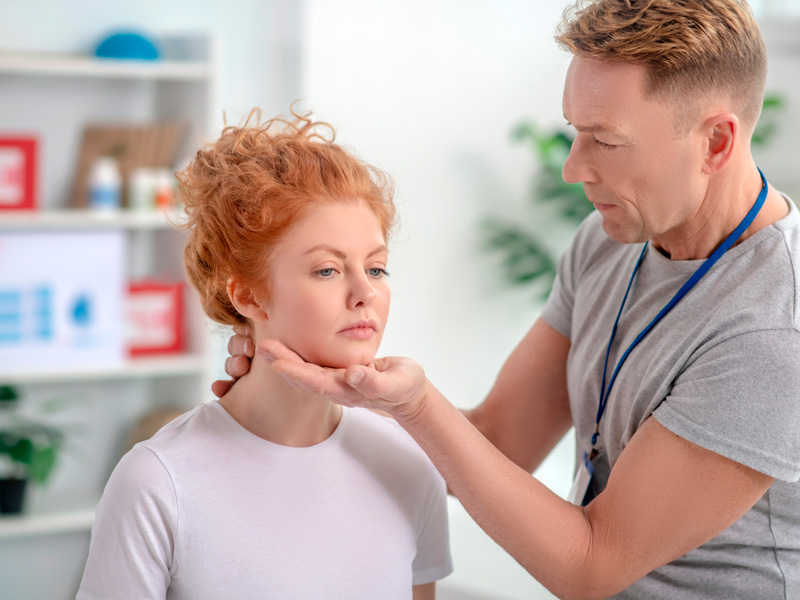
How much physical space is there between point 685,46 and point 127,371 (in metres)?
2.27

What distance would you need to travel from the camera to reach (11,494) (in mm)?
2850

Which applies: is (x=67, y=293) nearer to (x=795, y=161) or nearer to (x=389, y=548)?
(x=389, y=548)

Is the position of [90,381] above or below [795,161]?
below

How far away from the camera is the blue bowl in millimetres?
2898

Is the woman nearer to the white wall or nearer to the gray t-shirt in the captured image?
the gray t-shirt

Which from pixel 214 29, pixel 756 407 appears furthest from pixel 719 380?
pixel 214 29

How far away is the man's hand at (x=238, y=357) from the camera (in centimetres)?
119

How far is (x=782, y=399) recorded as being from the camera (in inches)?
42.5

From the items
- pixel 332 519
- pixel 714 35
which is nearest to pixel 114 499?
pixel 332 519

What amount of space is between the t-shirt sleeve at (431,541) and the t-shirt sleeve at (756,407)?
363 mm

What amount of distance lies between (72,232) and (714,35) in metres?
2.24

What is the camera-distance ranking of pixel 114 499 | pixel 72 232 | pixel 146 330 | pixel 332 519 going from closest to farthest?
1. pixel 114 499
2. pixel 332 519
3. pixel 72 232
4. pixel 146 330

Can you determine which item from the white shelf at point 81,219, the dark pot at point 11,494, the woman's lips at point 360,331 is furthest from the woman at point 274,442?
the dark pot at point 11,494

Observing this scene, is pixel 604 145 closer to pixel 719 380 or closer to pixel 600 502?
pixel 719 380
